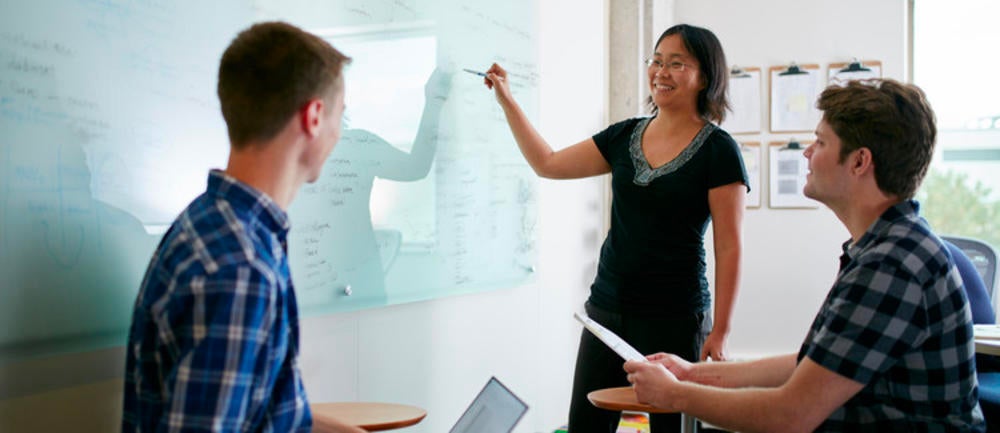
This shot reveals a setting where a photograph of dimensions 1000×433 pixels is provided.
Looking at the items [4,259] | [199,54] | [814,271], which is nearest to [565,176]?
[199,54]

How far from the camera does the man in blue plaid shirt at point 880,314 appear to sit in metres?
1.39

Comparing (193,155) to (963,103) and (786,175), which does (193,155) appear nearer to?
(786,175)

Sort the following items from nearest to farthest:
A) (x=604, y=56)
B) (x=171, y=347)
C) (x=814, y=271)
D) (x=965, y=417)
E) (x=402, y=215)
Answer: (x=171, y=347), (x=965, y=417), (x=402, y=215), (x=604, y=56), (x=814, y=271)

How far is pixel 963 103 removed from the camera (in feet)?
16.0

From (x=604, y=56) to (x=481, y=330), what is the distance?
5.99ft

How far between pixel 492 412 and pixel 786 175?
354 centimetres

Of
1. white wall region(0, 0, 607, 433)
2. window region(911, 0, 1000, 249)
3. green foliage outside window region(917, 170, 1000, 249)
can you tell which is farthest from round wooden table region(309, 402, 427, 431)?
window region(911, 0, 1000, 249)

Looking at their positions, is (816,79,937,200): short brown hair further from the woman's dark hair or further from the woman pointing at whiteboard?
the woman's dark hair

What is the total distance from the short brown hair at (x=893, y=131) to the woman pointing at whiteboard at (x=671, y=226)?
745mm

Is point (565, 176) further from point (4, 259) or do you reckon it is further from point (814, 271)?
point (814, 271)

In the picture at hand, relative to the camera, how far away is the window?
484 cm

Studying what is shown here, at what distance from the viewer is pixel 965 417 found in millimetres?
1440

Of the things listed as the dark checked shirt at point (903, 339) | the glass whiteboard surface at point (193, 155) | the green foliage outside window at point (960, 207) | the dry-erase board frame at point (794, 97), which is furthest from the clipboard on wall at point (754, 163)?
the dark checked shirt at point (903, 339)

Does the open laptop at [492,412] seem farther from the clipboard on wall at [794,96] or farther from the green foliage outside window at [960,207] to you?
the green foliage outside window at [960,207]
